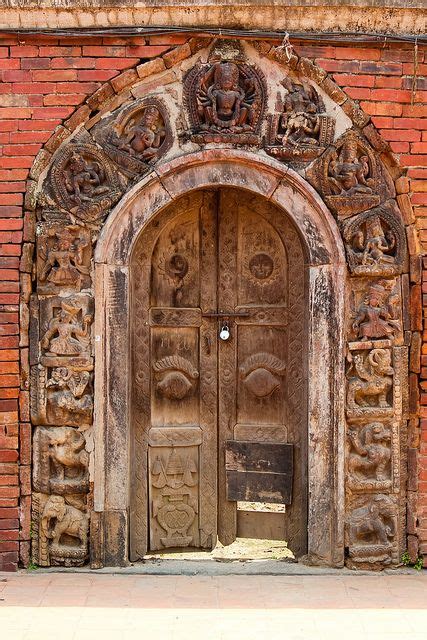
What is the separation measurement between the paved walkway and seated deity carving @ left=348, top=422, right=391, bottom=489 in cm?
63

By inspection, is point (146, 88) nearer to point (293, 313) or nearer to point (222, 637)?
point (293, 313)

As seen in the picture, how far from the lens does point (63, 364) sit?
213 inches

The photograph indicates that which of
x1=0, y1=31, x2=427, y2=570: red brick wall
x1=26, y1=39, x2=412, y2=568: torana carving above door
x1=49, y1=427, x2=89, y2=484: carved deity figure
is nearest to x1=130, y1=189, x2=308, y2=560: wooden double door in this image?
x1=26, y1=39, x2=412, y2=568: torana carving above door

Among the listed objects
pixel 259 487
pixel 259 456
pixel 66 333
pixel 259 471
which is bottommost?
pixel 259 487

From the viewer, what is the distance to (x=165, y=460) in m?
5.84

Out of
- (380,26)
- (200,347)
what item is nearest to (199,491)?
(200,347)

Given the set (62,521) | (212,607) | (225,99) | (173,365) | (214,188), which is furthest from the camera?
(173,365)

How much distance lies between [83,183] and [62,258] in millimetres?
519

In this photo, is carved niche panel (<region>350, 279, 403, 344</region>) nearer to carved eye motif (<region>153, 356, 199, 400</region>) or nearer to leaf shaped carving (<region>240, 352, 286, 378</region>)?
leaf shaped carving (<region>240, 352, 286, 378</region>)

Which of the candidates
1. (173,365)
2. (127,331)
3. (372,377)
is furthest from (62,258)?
(372,377)

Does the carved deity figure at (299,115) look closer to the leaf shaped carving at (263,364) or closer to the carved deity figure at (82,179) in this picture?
the carved deity figure at (82,179)

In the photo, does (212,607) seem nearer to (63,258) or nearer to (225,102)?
(63,258)

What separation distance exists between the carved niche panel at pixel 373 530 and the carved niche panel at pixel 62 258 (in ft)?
7.85

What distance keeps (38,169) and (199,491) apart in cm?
253
